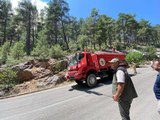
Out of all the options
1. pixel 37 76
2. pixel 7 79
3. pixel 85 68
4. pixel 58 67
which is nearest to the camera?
pixel 85 68

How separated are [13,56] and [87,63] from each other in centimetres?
2017

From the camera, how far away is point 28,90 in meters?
15.5

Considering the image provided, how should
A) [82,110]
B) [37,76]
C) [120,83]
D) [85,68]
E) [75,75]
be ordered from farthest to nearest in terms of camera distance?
[37,76] < [85,68] < [75,75] < [82,110] < [120,83]

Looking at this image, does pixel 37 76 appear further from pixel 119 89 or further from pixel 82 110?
pixel 119 89

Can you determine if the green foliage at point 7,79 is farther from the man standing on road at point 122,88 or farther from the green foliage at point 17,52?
the green foliage at point 17,52

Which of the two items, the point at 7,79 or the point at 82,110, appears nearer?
the point at 82,110

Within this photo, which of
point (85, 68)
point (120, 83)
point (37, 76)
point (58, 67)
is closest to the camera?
point (120, 83)

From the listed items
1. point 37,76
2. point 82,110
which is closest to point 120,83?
point 82,110

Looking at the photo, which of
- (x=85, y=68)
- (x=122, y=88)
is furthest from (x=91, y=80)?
(x=122, y=88)

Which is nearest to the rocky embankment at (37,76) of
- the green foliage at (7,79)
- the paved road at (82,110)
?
the green foliage at (7,79)

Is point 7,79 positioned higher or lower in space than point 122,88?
lower

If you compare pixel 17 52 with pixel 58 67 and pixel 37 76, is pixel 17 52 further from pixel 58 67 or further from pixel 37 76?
pixel 37 76

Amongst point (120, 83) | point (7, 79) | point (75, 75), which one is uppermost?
point (120, 83)

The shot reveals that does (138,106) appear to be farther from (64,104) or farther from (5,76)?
(5,76)
